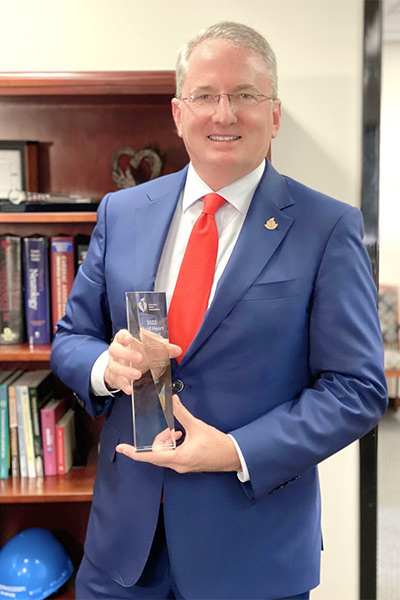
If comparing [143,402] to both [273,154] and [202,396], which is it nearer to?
[202,396]

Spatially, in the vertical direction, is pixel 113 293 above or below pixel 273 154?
below

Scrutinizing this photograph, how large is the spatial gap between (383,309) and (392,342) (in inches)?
4.9

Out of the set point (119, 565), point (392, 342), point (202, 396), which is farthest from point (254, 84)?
point (392, 342)

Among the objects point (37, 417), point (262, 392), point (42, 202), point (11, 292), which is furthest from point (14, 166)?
point (262, 392)

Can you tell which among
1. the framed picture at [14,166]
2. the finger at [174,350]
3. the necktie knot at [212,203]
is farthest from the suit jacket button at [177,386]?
the framed picture at [14,166]

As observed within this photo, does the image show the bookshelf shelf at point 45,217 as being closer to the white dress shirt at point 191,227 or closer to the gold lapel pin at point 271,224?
the white dress shirt at point 191,227

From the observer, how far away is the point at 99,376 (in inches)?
53.9

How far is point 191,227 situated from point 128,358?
0.38 m

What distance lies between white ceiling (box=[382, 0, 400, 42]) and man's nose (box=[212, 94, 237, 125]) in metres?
1.05

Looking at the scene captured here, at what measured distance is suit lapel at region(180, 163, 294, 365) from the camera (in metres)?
1.28

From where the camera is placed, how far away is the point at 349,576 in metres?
2.26

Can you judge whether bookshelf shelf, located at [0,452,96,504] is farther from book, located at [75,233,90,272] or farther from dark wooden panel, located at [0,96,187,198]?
dark wooden panel, located at [0,96,187,198]

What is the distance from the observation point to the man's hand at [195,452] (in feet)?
3.92

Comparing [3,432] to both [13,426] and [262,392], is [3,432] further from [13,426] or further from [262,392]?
[262,392]
